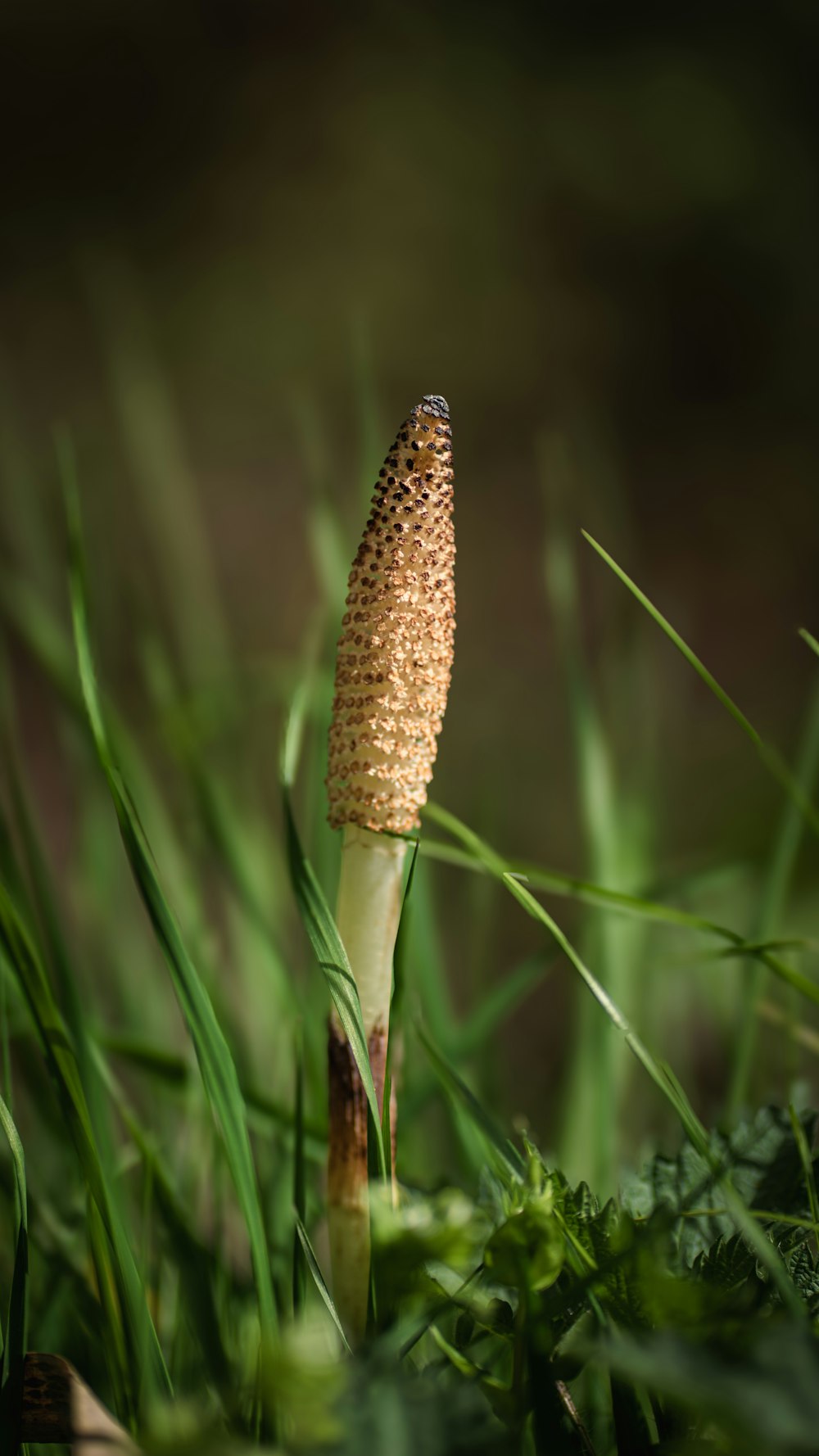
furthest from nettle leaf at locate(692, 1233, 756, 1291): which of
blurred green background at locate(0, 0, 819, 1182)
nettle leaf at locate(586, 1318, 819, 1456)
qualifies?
blurred green background at locate(0, 0, 819, 1182)

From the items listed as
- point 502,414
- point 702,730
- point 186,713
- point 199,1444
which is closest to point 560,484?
point 186,713

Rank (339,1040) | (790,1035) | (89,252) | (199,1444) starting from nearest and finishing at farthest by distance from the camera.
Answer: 1. (199,1444)
2. (339,1040)
3. (790,1035)
4. (89,252)

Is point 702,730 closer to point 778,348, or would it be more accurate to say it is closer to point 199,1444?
point 778,348

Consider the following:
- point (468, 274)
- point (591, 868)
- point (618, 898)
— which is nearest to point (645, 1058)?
point (618, 898)

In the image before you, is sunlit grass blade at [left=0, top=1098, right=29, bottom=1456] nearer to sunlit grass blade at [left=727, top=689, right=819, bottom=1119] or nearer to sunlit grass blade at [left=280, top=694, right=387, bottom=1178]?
sunlit grass blade at [left=280, top=694, right=387, bottom=1178]

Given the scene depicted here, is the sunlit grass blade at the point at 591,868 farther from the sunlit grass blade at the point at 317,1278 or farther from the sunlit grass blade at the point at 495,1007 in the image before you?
the sunlit grass blade at the point at 317,1278

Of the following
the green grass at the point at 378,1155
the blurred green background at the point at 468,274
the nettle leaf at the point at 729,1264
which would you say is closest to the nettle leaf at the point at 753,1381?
the green grass at the point at 378,1155

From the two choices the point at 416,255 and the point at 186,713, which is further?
the point at 416,255

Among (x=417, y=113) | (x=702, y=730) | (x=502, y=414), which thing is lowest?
(x=702, y=730)
